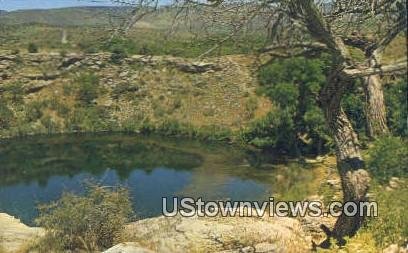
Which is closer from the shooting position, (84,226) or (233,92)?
(84,226)

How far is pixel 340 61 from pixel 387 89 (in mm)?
12072

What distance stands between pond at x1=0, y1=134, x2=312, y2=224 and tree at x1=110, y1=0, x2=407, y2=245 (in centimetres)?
755

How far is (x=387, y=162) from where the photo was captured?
21.6ft

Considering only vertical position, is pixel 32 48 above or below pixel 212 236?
above

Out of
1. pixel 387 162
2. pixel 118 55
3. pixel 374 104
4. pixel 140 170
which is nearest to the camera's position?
pixel 374 104

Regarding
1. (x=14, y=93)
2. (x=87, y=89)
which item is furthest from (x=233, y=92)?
(x=14, y=93)

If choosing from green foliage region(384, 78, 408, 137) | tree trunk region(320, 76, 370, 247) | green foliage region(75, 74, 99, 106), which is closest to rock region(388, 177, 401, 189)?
tree trunk region(320, 76, 370, 247)

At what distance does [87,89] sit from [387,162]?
22676mm

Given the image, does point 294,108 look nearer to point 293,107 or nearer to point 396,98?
point 293,107

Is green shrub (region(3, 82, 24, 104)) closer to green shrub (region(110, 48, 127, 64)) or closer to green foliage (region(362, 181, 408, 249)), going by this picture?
green shrub (region(110, 48, 127, 64))

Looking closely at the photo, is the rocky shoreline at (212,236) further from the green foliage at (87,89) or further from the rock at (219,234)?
the green foliage at (87,89)

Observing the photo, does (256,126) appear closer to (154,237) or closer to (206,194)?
(206,194)

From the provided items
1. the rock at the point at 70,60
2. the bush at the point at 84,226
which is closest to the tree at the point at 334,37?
the bush at the point at 84,226

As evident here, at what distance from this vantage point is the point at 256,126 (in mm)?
21109
